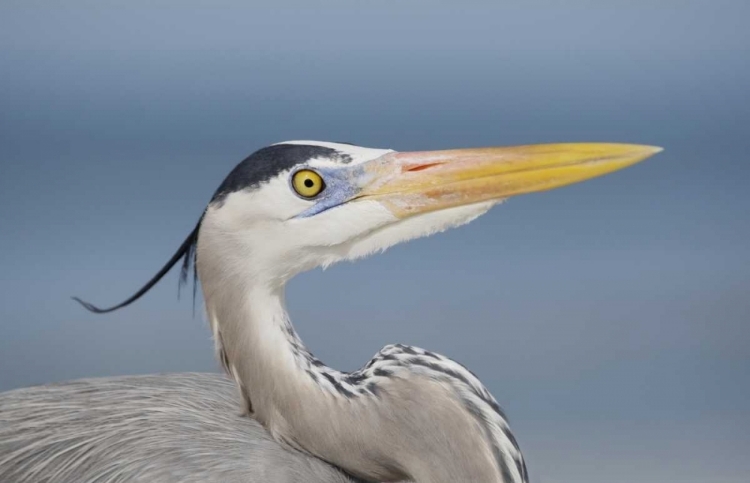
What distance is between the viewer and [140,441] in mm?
2314

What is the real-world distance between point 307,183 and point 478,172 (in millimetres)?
329

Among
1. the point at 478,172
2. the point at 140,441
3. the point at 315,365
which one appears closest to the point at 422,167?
the point at 478,172

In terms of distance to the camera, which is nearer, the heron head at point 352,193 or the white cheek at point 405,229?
the heron head at point 352,193

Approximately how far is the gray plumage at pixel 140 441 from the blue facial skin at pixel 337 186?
451 millimetres

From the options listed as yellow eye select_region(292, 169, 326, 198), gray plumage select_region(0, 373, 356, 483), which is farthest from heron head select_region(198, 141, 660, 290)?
gray plumage select_region(0, 373, 356, 483)

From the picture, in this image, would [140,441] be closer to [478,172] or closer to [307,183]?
[307,183]

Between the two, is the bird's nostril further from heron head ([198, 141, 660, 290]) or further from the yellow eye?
the yellow eye

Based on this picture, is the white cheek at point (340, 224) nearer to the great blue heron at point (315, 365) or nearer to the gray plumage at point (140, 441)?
the great blue heron at point (315, 365)

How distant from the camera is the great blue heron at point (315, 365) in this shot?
7.14ft

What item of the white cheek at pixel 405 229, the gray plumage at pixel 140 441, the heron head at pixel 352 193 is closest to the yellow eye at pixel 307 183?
the heron head at pixel 352 193

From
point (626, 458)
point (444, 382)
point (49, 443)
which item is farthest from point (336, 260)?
point (626, 458)

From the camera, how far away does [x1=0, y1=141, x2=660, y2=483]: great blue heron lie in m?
Result: 2.18

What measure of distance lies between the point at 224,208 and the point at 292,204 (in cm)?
12

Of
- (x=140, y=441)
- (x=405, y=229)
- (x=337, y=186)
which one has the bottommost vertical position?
(x=140, y=441)
